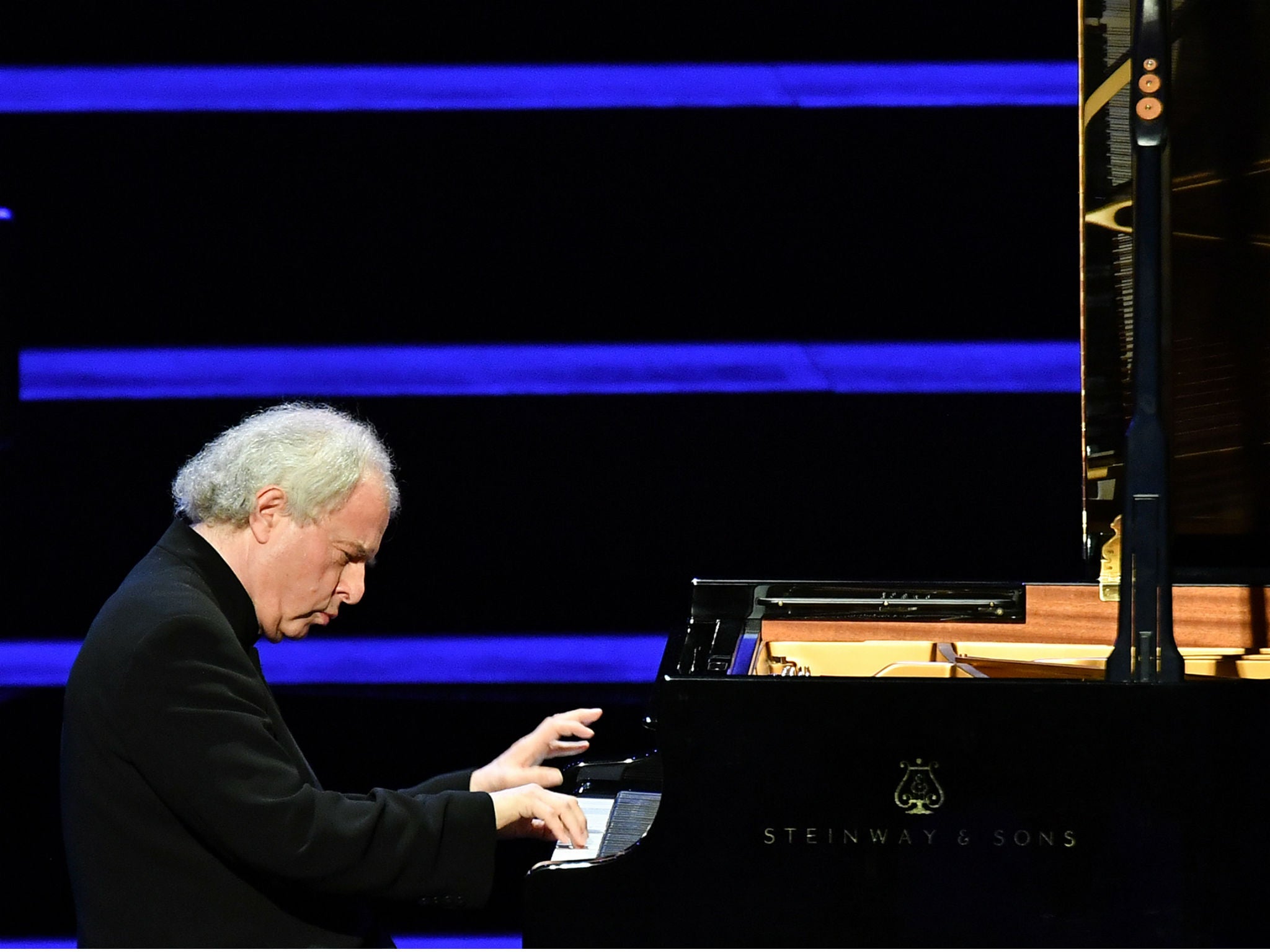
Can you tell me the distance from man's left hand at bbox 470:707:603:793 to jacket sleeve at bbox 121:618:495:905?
0.23 m

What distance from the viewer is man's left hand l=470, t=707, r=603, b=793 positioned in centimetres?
173

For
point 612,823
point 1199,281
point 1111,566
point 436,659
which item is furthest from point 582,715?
point 436,659

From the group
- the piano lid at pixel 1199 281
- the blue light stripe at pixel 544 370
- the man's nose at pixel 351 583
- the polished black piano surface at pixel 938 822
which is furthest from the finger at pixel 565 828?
the blue light stripe at pixel 544 370

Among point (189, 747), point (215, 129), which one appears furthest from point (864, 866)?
point (215, 129)

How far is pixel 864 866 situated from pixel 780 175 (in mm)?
1781

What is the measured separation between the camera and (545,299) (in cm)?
288

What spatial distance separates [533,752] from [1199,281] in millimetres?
978

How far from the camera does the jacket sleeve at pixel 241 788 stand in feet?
4.66

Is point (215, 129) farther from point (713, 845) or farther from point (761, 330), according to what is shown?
point (713, 845)

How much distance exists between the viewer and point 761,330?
287cm

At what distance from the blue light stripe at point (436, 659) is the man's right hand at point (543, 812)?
1333 millimetres

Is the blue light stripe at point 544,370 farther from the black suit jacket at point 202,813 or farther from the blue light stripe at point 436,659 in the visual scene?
the black suit jacket at point 202,813

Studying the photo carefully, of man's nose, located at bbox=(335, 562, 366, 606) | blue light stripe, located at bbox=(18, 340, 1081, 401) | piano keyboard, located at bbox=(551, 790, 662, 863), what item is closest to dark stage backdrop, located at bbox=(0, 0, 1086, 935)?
blue light stripe, located at bbox=(18, 340, 1081, 401)

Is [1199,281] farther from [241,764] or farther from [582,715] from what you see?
[241,764]
